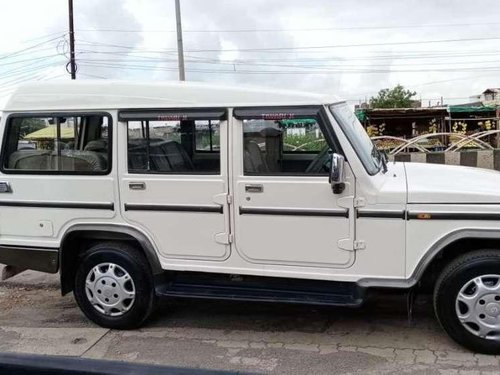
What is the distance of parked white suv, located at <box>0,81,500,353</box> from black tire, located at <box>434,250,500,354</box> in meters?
0.01

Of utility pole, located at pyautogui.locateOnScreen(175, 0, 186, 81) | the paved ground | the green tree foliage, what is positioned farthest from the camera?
utility pole, located at pyautogui.locateOnScreen(175, 0, 186, 81)

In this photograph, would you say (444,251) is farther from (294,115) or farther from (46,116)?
(46,116)

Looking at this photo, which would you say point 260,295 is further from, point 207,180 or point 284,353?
point 207,180

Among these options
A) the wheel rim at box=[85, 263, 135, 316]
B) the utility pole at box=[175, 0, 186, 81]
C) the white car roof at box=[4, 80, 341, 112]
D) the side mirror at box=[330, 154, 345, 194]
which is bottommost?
the wheel rim at box=[85, 263, 135, 316]

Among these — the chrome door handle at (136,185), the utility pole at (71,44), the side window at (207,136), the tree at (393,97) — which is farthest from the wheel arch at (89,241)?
the tree at (393,97)

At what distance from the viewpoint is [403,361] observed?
413 centimetres

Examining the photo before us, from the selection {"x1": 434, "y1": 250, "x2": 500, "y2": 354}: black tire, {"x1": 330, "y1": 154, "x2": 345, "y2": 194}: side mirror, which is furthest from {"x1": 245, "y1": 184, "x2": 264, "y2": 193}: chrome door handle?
{"x1": 434, "y1": 250, "x2": 500, "y2": 354}: black tire

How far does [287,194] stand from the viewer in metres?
4.37

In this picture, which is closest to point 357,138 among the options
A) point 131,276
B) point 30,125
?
point 131,276

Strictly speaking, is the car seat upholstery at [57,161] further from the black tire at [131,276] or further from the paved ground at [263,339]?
the paved ground at [263,339]

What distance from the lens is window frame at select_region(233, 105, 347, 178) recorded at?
4316 mm

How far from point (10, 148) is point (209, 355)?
2.50m

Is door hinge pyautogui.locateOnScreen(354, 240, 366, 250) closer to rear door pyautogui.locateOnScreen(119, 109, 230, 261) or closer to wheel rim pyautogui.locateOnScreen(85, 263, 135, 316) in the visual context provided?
rear door pyautogui.locateOnScreen(119, 109, 230, 261)

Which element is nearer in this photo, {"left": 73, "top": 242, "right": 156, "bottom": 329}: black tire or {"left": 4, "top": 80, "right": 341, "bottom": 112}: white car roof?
{"left": 4, "top": 80, "right": 341, "bottom": 112}: white car roof
